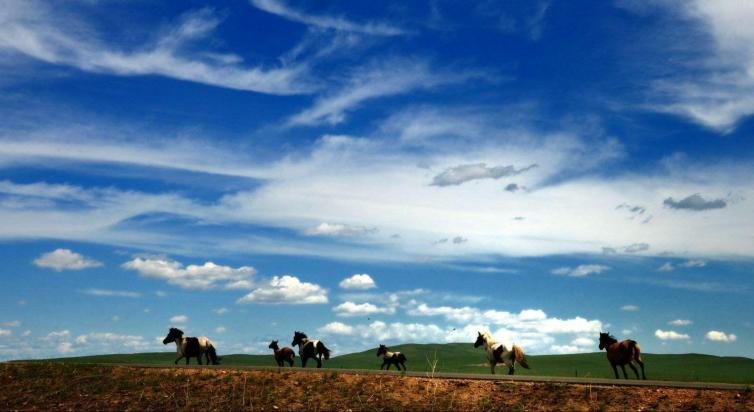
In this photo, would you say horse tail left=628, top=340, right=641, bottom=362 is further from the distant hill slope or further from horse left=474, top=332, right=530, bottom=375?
the distant hill slope

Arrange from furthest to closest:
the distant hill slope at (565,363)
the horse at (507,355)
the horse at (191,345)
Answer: the distant hill slope at (565,363)
the horse at (191,345)
the horse at (507,355)

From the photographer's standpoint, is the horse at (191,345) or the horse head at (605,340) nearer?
the horse head at (605,340)

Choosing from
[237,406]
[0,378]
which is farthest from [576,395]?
[0,378]

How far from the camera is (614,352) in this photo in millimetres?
31281

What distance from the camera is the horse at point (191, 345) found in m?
39.0

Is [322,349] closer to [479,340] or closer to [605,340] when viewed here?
[479,340]

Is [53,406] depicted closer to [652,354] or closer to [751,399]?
[751,399]

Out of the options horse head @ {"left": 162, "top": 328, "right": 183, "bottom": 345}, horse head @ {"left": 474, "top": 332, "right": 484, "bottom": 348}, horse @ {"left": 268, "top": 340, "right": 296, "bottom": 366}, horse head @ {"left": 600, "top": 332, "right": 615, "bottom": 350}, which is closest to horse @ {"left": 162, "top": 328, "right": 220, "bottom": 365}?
horse head @ {"left": 162, "top": 328, "right": 183, "bottom": 345}

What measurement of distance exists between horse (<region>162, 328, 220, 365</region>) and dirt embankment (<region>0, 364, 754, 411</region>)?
679cm

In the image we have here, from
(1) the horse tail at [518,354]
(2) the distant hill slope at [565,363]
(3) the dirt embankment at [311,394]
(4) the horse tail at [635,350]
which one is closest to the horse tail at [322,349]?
(3) the dirt embankment at [311,394]

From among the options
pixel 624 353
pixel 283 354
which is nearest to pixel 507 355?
pixel 624 353

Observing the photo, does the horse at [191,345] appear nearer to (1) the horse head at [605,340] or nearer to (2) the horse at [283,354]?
(2) the horse at [283,354]

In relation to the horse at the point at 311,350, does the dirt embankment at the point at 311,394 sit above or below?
below

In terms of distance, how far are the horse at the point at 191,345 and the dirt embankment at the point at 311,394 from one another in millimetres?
6787
